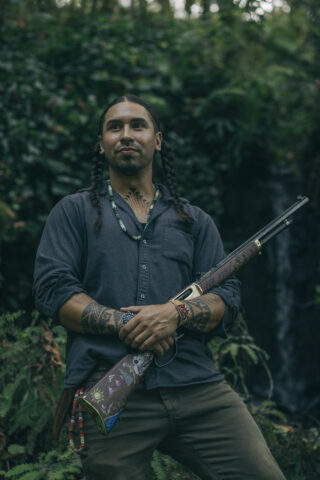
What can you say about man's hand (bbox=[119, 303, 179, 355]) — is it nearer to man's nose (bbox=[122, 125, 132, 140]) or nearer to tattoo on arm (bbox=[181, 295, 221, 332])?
tattoo on arm (bbox=[181, 295, 221, 332])

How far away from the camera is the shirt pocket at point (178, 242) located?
108 inches

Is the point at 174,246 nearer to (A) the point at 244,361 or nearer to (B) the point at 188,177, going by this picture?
(A) the point at 244,361

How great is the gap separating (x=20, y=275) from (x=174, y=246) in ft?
11.7

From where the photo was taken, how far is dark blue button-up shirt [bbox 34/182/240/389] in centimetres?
247

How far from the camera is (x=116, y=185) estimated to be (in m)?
2.98

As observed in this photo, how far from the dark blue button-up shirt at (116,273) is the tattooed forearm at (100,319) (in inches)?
4.4

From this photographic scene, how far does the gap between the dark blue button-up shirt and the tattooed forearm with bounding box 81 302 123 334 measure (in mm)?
111

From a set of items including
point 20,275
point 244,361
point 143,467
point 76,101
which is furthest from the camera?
point 76,101

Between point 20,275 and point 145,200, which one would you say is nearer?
point 145,200

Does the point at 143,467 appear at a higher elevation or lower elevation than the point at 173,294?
lower

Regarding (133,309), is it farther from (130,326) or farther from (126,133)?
(126,133)

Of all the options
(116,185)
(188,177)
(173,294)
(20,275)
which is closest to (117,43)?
(188,177)

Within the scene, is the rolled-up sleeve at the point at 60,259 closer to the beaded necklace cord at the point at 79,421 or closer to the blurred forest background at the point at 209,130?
the beaded necklace cord at the point at 79,421

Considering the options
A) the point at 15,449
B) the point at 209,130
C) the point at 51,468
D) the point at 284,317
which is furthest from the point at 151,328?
the point at 209,130
